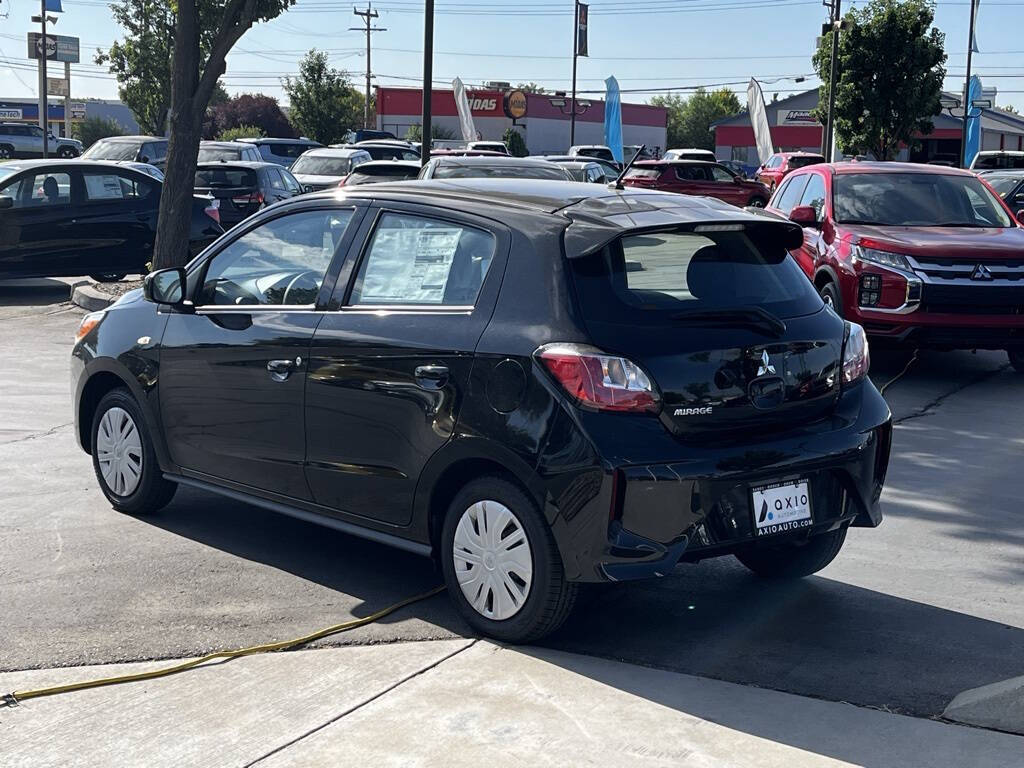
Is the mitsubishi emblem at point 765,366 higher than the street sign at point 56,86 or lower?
lower

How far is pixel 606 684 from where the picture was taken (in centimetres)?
470

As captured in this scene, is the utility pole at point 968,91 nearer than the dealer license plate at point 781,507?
No

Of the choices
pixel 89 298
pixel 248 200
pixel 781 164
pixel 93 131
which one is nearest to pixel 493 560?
pixel 89 298

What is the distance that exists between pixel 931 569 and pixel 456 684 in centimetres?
249

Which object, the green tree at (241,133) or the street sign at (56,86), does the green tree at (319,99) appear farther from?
the street sign at (56,86)

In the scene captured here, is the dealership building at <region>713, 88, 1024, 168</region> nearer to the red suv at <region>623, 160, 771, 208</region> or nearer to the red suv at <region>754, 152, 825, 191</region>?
the red suv at <region>754, 152, 825, 191</region>

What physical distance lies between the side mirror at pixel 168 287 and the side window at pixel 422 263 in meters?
1.22

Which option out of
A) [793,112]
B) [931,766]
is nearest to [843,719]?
[931,766]

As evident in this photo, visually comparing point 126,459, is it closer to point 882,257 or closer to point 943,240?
point 882,257

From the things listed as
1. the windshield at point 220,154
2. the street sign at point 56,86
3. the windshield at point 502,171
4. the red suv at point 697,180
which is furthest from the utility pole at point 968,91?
the street sign at point 56,86

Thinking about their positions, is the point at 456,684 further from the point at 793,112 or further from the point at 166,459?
the point at 793,112

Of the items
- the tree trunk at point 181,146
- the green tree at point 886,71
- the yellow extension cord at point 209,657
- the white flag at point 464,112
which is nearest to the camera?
the yellow extension cord at point 209,657

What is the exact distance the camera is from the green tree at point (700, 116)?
11906cm

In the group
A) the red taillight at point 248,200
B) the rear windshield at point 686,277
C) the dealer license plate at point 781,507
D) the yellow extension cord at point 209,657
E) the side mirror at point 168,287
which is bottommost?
the yellow extension cord at point 209,657
